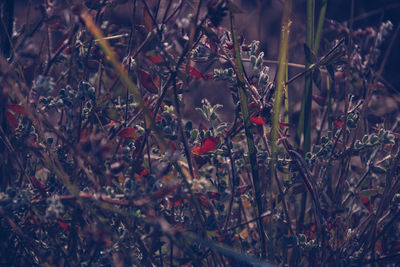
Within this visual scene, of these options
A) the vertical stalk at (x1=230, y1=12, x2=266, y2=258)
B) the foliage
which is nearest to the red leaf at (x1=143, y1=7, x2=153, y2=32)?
the foliage

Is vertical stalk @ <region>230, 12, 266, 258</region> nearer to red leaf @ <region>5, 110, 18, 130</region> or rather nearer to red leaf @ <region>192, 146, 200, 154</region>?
red leaf @ <region>192, 146, 200, 154</region>

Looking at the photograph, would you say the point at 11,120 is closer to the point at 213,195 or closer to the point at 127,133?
the point at 127,133

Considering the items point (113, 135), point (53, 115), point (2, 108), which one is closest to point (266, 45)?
point (53, 115)

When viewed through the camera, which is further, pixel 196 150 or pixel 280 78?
pixel 196 150

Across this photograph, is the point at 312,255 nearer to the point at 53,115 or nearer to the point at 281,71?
the point at 281,71

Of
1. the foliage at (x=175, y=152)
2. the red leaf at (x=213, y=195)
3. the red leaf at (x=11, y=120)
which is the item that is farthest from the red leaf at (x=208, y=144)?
the red leaf at (x=11, y=120)

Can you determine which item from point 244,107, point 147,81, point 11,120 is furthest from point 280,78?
point 11,120

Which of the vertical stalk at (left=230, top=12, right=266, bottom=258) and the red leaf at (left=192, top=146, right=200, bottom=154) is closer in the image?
the vertical stalk at (left=230, top=12, right=266, bottom=258)

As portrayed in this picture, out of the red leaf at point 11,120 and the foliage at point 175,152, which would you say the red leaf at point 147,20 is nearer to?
the foliage at point 175,152

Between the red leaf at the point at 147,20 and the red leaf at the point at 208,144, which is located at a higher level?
the red leaf at the point at 147,20

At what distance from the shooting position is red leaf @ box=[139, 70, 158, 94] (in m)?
1.12

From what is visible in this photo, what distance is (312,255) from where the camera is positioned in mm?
1194

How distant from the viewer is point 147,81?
113cm

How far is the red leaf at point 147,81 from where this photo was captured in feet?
3.67
